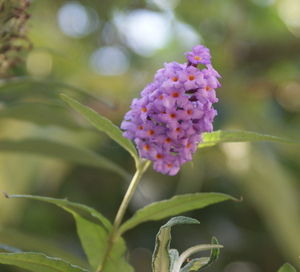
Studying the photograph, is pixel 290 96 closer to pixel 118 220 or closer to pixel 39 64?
pixel 39 64

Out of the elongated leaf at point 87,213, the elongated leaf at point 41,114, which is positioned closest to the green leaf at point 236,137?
the elongated leaf at point 87,213

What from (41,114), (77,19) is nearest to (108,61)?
(77,19)

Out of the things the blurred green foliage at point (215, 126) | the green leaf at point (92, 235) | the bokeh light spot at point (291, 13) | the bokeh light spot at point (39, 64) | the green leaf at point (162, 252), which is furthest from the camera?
the bokeh light spot at point (291, 13)

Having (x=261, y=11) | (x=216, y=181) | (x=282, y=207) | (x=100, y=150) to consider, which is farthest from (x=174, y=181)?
(x=261, y=11)

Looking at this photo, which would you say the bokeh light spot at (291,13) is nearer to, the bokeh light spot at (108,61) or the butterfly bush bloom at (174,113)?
the bokeh light spot at (108,61)

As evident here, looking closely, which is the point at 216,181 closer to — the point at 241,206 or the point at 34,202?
the point at 241,206

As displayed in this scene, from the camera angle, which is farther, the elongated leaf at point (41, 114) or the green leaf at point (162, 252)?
the elongated leaf at point (41, 114)

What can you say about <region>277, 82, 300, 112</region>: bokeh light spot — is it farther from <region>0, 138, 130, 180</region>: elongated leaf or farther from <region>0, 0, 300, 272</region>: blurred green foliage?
<region>0, 138, 130, 180</region>: elongated leaf

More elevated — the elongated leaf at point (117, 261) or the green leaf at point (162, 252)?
the green leaf at point (162, 252)
